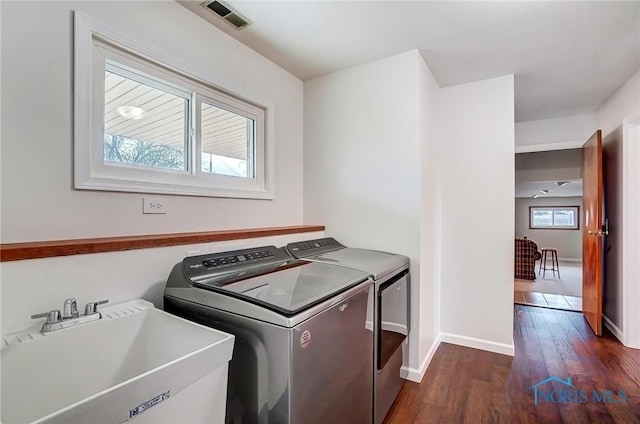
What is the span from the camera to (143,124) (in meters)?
1.67

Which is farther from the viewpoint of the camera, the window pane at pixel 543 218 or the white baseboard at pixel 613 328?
the window pane at pixel 543 218

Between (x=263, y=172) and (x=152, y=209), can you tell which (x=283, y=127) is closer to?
(x=263, y=172)

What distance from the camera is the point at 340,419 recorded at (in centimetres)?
130

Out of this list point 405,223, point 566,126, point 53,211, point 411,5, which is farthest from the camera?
A: point 566,126

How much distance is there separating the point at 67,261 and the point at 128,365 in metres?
0.46

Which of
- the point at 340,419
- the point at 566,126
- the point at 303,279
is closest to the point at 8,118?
the point at 303,279

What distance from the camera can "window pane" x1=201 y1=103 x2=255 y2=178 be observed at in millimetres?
2021

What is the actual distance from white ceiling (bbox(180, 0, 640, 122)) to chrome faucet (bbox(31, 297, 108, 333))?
1.66m

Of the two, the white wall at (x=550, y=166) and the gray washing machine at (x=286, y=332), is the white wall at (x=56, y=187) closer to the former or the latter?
the gray washing machine at (x=286, y=332)

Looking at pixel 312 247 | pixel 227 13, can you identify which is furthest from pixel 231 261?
pixel 227 13

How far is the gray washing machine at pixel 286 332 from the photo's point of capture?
104 centimetres

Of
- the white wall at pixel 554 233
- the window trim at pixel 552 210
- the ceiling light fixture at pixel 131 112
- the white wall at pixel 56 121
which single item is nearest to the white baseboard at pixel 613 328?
the white wall at pixel 56 121

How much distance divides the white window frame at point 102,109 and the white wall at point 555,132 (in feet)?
11.0

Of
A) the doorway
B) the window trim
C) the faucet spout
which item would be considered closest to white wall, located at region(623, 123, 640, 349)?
the doorway
